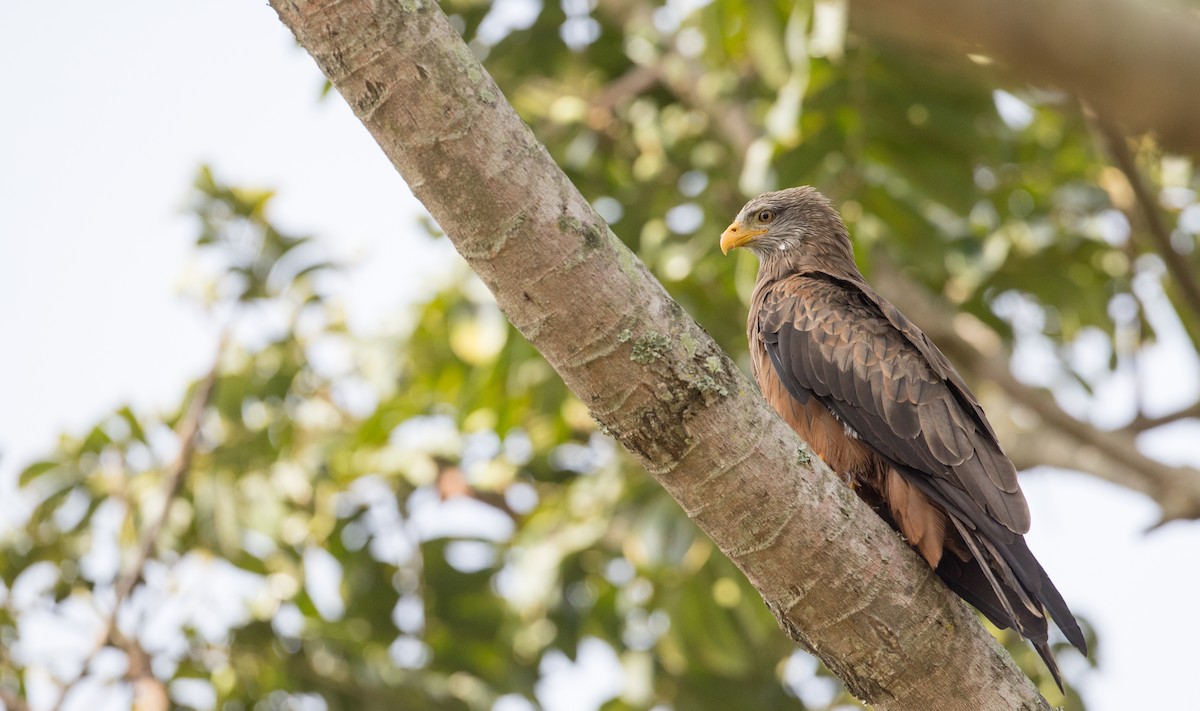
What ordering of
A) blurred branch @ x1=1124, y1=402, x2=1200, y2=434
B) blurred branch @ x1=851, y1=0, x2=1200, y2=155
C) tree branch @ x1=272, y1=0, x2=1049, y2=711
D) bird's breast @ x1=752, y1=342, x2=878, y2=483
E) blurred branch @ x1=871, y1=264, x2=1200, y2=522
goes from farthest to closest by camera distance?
1. blurred branch @ x1=1124, y1=402, x2=1200, y2=434
2. blurred branch @ x1=871, y1=264, x2=1200, y2=522
3. bird's breast @ x1=752, y1=342, x2=878, y2=483
4. tree branch @ x1=272, y1=0, x2=1049, y2=711
5. blurred branch @ x1=851, y1=0, x2=1200, y2=155

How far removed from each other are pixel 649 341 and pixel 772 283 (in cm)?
256

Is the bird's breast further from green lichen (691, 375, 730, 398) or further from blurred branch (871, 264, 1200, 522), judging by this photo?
blurred branch (871, 264, 1200, 522)

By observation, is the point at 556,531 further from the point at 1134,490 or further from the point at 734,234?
the point at 1134,490

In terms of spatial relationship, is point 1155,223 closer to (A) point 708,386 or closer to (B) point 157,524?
(A) point 708,386

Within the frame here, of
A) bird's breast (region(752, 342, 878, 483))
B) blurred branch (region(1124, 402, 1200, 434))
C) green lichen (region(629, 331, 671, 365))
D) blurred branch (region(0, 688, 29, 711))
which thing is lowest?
blurred branch (region(1124, 402, 1200, 434))

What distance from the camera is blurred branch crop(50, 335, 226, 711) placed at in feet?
19.4

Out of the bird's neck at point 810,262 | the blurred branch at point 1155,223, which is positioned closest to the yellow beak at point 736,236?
the bird's neck at point 810,262

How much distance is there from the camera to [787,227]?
18.4ft

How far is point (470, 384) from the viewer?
7.03 metres

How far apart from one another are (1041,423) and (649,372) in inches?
200

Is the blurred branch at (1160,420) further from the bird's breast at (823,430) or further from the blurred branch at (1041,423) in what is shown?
the bird's breast at (823,430)

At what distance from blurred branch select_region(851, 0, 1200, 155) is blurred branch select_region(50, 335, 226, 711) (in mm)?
5927

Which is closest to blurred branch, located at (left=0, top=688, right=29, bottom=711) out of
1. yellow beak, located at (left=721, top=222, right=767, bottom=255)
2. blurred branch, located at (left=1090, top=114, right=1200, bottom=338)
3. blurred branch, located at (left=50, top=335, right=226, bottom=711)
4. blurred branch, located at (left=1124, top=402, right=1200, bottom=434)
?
blurred branch, located at (left=50, top=335, right=226, bottom=711)

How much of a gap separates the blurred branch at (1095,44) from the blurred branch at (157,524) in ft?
19.4
